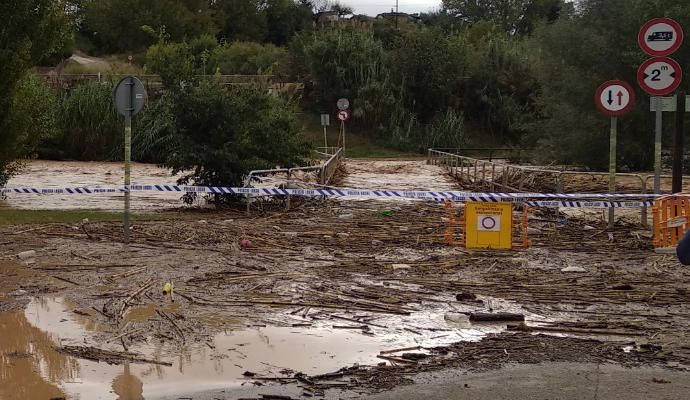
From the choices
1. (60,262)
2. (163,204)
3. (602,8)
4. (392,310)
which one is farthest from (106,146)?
(392,310)

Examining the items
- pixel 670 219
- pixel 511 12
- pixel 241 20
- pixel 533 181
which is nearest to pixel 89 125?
pixel 533 181

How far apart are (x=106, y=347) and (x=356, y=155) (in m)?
48.1

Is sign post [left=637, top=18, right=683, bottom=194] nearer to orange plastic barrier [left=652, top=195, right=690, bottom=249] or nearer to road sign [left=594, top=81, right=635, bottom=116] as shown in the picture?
road sign [left=594, top=81, right=635, bottom=116]

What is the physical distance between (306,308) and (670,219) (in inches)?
255

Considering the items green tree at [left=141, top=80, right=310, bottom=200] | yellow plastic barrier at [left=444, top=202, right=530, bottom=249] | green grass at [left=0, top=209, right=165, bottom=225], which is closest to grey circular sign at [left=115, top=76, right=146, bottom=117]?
green grass at [left=0, top=209, right=165, bottom=225]

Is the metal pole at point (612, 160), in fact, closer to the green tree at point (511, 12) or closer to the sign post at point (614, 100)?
the sign post at point (614, 100)

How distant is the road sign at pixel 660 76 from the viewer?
509 inches

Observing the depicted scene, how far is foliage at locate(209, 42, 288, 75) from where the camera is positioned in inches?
2510

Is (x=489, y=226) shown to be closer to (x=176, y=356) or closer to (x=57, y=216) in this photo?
(x=176, y=356)

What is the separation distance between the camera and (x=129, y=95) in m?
12.8

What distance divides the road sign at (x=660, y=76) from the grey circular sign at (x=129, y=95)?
26.3 ft

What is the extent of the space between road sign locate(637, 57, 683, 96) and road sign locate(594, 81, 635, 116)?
0.62 metres

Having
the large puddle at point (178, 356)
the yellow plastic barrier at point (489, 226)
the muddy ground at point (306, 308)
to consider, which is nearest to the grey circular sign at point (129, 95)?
the muddy ground at point (306, 308)

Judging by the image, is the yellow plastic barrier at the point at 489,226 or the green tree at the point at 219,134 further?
the green tree at the point at 219,134
